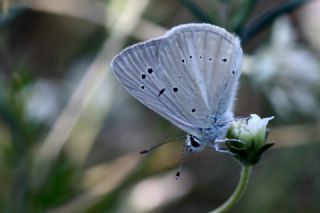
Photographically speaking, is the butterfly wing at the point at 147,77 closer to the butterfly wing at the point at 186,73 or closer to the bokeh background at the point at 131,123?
the butterfly wing at the point at 186,73

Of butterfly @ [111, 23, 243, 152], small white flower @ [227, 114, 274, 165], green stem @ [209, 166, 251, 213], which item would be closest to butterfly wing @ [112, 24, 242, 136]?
butterfly @ [111, 23, 243, 152]

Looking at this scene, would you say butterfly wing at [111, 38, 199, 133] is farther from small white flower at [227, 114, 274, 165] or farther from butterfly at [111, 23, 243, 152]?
small white flower at [227, 114, 274, 165]

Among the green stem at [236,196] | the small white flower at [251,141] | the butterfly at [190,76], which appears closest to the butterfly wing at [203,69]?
the butterfly at [190,76]

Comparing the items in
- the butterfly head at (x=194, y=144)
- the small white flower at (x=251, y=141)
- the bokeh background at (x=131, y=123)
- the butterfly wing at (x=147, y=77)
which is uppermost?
the small white flower at (x=251, y=141)

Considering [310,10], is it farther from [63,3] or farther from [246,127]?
[246,127]

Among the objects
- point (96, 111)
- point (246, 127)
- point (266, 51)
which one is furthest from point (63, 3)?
point (246, 127)

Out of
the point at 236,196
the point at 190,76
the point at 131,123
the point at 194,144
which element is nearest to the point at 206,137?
the point at 194,144
